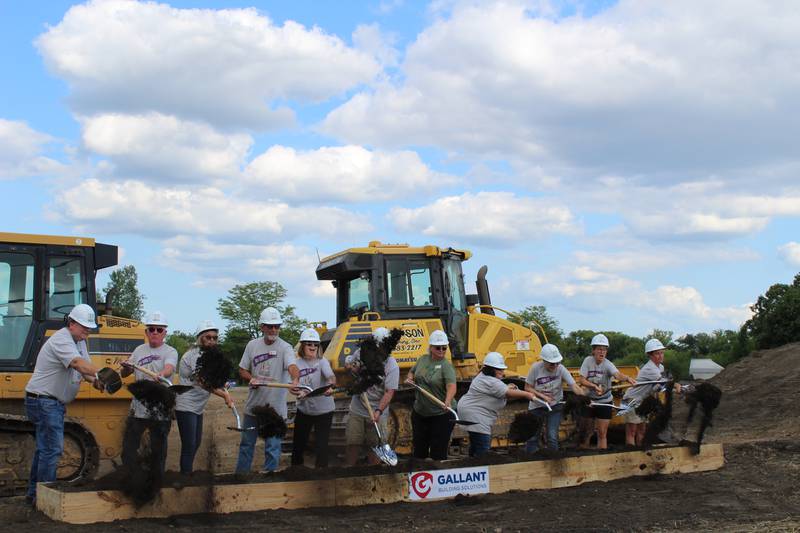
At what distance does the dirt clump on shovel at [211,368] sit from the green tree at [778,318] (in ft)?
96.0

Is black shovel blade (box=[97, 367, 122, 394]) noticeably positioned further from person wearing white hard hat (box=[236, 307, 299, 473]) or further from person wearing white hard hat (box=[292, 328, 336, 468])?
person wearing white hard hat (box=[292, 328, 336, 468])

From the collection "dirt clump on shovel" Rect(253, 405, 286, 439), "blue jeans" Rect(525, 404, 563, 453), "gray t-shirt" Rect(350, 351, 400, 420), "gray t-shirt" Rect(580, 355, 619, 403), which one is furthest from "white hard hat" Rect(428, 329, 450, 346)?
"gray t-shirt" Rect(580, 355, 619, 403)

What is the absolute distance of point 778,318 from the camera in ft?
115

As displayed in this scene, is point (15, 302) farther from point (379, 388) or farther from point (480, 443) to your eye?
point (480, 443)

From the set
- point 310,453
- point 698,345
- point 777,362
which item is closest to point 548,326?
point 698,345

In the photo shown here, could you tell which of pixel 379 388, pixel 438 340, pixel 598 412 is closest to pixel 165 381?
pixel 379 388

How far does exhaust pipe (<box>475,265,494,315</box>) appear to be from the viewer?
612 inches

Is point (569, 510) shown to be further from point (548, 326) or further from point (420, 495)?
point (548, 326)

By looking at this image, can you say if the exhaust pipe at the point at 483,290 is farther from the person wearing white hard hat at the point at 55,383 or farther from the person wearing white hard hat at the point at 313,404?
the person wearing white hard hat at the point at 55,383

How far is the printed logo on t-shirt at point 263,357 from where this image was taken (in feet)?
32.3

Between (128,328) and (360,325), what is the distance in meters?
3.50

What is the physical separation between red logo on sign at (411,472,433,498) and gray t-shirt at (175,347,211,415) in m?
2.39

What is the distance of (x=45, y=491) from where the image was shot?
332 inches

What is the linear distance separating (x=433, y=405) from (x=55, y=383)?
13.6 feet
